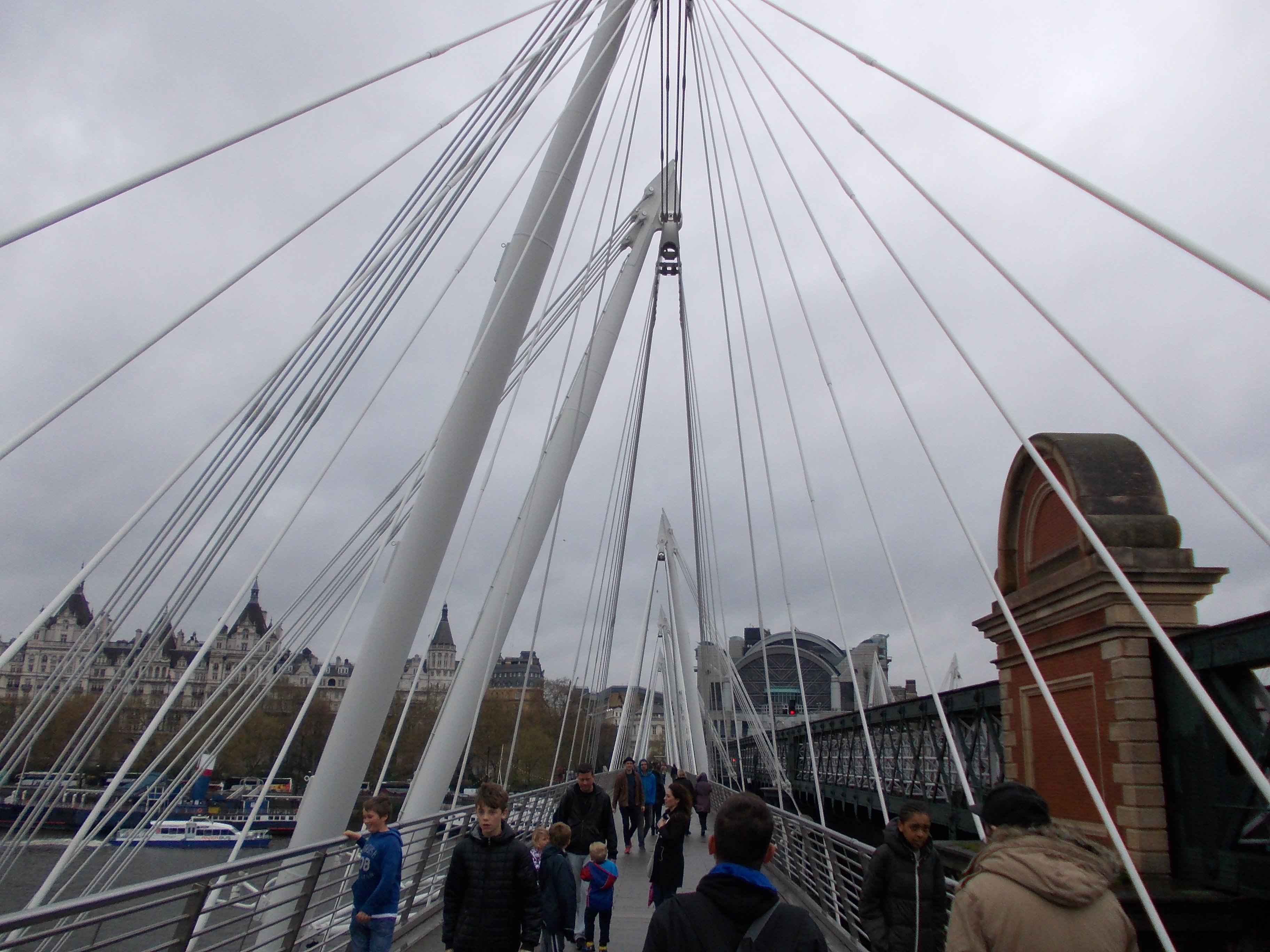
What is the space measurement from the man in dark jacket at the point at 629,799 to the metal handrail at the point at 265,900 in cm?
136

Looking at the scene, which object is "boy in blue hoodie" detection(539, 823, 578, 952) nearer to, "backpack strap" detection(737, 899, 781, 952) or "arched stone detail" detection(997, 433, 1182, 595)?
"backpack strap" detection(737, 899, 781, 952)

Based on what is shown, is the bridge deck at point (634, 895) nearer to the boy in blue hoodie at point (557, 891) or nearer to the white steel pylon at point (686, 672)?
the boy in blue hoodie at point (557, 891)

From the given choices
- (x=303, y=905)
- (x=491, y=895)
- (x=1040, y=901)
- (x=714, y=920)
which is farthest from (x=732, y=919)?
(x=303, y=905)

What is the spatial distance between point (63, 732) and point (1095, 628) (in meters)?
32.6

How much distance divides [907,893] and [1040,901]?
2087 mm

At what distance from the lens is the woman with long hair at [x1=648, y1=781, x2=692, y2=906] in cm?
688

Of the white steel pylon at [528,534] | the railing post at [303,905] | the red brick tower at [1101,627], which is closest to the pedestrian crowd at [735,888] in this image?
the railing post at [303,905]

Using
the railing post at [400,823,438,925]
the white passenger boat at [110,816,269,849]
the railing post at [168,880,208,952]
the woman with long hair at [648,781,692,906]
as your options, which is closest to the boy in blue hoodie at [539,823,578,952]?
the woman with long hair at [648,781,692,906]

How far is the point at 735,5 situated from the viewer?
32.2 ft

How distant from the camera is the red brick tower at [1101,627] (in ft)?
24.6

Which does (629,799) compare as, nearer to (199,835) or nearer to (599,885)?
(599,885)

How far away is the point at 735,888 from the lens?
85.8 inches

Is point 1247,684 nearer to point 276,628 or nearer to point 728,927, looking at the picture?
point 728,927

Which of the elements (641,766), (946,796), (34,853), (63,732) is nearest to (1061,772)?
(946,796)
